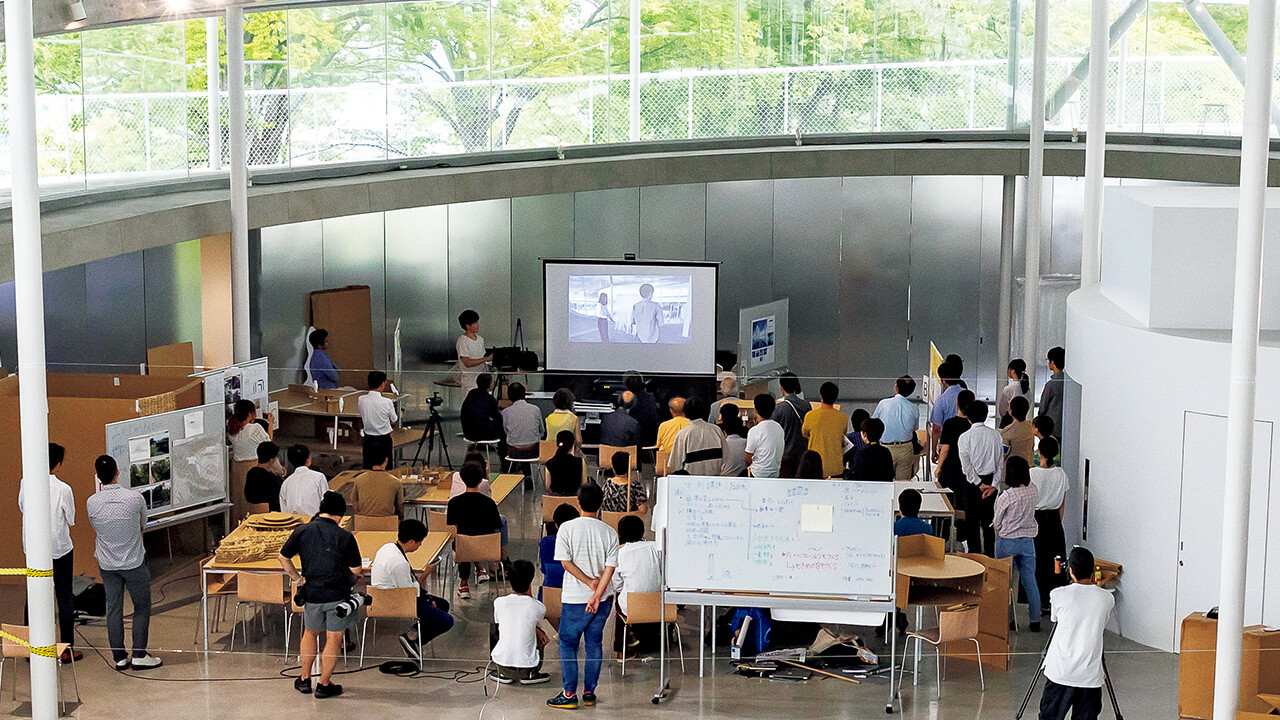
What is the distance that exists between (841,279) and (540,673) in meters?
10.5

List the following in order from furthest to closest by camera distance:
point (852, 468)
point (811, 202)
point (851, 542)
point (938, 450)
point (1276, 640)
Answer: point (811, 202)
point (938, 450)
point (852, 468)
point (851, 542)
point (1276, 640)

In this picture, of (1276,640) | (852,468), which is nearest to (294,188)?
(852,468)

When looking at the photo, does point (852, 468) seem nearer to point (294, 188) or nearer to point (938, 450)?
point (938, 450)

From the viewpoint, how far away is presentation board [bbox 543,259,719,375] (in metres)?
15.5

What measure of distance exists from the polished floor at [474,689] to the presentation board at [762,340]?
19.1ft

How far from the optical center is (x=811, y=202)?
18.6 meters

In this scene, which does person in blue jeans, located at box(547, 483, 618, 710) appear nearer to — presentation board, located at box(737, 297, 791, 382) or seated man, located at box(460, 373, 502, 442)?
seated man, located at box(460, 373, 502, 442)

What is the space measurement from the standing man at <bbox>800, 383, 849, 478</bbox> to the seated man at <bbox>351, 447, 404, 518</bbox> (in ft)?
12.4

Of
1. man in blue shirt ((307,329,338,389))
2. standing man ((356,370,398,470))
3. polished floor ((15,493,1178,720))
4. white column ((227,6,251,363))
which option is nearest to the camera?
polished floor ((15,493,1178,720))

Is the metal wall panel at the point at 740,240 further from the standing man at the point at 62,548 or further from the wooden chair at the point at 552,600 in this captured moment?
the standing man at the point at 62,548

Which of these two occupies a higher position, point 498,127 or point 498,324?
point 498,127

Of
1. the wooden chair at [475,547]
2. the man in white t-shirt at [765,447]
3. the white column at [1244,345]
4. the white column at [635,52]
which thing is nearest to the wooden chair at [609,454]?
the man in white t-shirt at [765,447]

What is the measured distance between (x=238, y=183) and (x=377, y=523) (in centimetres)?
457

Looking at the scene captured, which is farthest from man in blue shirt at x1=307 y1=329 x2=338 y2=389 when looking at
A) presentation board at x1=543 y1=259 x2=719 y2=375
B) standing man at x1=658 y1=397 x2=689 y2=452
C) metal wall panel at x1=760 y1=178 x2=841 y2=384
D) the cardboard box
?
the cardboard box
